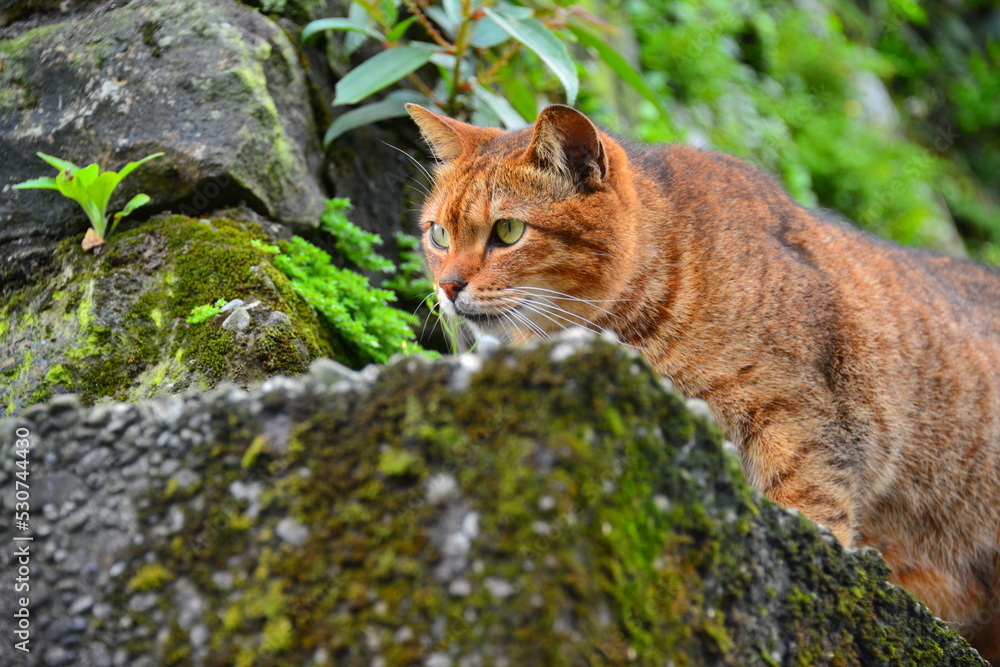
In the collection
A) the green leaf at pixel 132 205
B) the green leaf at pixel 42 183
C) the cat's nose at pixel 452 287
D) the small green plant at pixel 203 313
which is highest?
the cat's nose at pixel 452 287

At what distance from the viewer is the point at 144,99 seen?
3.31 m

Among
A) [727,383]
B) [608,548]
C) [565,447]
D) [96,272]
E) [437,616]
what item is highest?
[565,447]

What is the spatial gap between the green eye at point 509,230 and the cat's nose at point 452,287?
0.27 metres

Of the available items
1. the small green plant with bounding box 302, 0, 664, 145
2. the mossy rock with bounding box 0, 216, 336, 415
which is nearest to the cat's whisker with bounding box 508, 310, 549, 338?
the mossy rock with bounding box 0, 216, 336, 415

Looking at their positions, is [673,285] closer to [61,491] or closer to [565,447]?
[565,447]

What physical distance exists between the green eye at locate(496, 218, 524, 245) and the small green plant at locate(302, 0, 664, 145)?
3.40 ft

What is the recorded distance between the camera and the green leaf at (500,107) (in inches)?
167

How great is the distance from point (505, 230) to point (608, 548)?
1.74m

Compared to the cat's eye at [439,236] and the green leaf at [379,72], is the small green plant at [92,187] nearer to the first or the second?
the green leaf at [379,72]

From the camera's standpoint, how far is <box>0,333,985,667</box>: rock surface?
4.44 ft

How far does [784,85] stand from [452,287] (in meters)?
7.09

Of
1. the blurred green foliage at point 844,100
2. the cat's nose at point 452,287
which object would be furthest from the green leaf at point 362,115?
the blurred green foliage at point 844,100

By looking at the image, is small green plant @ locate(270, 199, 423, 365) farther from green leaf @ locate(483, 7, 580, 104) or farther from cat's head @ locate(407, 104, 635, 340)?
green leaf @ locate(483, 7, 580, 104)

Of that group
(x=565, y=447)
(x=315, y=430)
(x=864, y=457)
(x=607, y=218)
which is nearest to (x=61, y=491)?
(x=315, y=430)
